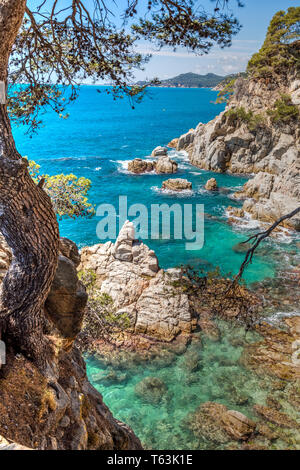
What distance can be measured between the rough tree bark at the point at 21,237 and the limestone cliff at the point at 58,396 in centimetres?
38

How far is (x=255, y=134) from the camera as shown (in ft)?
129

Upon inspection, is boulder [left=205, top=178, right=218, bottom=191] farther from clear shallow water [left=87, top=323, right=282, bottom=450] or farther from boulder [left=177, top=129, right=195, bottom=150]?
clear shallow water [left=87, top=323, right=282, bottom=450]

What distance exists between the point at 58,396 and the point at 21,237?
8.17 ft

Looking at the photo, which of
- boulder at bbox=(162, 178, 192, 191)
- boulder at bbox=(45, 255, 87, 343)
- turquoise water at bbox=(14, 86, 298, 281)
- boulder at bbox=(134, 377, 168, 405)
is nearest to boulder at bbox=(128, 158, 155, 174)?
turquoise water at bbox=(14, 86, 298, 281)

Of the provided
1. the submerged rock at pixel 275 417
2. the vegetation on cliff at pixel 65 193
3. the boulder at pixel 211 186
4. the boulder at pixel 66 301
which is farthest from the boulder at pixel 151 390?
the boulder at pixel 211 186

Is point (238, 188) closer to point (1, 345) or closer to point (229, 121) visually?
point (229, 121)

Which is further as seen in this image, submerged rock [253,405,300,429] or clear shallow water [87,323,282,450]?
clear shallow water [87,323,282,450]

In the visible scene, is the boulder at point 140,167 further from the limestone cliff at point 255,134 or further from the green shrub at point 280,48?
the green shrub at point 280,48

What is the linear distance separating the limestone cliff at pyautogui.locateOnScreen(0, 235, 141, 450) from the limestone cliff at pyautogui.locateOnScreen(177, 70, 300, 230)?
27419mm

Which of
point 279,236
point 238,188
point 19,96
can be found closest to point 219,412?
point 19,96

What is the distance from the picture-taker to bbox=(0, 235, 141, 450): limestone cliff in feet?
12.7

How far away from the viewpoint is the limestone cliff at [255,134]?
119 ft

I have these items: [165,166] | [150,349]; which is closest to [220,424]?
[150,349]

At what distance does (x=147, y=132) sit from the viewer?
71.9 metres
